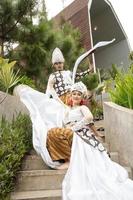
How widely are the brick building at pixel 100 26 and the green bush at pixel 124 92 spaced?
9.54 meters

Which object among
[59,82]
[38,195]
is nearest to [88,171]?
[38,195]

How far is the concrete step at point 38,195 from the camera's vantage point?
13.6 feet

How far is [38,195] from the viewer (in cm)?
424

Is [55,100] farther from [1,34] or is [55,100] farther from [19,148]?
[1,34]

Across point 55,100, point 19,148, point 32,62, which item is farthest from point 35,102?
point 32,62

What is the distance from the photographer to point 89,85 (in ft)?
37.6

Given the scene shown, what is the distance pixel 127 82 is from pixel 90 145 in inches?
54.4

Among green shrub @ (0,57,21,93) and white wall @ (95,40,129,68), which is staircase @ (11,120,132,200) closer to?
green shrub @ (0,57,21,93)

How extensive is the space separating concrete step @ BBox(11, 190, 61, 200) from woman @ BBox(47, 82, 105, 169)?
492 mm

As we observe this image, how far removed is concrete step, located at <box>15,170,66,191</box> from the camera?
4.55m

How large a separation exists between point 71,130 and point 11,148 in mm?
789

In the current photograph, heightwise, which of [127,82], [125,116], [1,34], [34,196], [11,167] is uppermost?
[1,34]

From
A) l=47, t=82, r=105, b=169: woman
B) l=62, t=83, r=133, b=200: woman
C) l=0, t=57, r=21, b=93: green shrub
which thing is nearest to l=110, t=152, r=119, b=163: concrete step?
l=47, t=82, r=105, b=169: woman

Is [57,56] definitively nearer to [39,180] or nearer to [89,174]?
[39,180]
